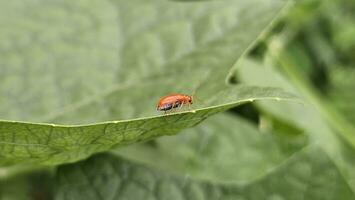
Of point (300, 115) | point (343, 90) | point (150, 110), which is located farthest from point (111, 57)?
point (343, 90)

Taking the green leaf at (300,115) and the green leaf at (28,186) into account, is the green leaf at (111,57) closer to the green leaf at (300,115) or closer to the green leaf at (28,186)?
the green leaf at (28,186)

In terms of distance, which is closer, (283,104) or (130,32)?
(130,32)

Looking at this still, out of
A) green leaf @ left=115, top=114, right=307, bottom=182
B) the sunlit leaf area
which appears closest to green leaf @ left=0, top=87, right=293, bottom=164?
the sunlit leaf area

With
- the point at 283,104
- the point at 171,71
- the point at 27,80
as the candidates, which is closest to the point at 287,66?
the point at 283,104

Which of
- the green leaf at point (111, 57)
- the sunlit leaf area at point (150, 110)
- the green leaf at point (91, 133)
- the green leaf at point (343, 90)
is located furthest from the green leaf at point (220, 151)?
the green leaf at point (343, 90)

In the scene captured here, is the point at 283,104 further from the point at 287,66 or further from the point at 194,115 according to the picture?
the point at 194,115

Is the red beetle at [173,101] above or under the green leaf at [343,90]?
under
